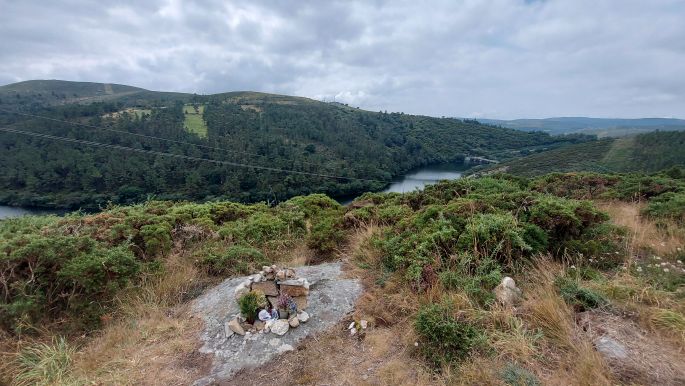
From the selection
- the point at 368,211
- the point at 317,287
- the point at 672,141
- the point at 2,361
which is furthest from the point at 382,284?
the point at 672,141

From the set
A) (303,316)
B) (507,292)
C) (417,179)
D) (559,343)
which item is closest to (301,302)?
(303,316)

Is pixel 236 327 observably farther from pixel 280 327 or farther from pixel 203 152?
pixel 203 152

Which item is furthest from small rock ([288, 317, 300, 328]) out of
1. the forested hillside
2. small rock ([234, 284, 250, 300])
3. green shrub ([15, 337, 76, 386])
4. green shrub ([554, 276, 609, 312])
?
the forested hillside

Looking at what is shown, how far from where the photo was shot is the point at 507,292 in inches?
137

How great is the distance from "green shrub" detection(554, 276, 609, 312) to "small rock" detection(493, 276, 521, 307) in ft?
1.39

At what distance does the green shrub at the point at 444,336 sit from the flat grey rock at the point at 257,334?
4.10 feet

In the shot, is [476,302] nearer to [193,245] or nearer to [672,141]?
[193,245]

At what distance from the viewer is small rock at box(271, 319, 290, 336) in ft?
12.1

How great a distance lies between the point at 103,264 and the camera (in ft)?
13.9

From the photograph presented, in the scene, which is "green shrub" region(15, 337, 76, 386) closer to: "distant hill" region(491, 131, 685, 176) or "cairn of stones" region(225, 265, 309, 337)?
"cairn of stones" region(225, 265, 309, 337)

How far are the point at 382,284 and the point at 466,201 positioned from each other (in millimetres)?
2266

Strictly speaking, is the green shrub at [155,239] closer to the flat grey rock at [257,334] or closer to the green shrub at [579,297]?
the flat grey rock at [257,334]

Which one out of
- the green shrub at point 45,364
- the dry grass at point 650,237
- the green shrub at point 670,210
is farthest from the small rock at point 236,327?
the green shrub at point 670,210

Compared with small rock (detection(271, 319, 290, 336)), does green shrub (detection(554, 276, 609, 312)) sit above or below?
above
